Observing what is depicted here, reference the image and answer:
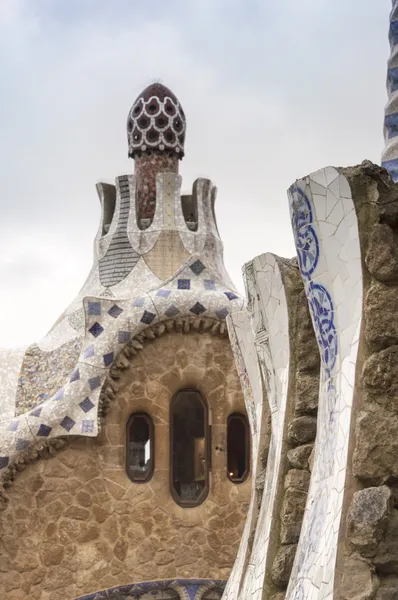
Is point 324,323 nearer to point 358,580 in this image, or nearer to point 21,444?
point 358,580

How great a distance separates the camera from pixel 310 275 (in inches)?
177

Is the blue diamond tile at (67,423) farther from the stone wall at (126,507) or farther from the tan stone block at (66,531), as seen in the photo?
the tan stone block at (66,531)

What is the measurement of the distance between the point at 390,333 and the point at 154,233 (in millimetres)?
7941

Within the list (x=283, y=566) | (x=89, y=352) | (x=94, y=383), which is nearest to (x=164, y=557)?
(x=94, y=383)

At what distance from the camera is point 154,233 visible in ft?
39.2

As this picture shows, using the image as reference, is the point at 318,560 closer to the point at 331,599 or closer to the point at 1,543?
the point at 331,599

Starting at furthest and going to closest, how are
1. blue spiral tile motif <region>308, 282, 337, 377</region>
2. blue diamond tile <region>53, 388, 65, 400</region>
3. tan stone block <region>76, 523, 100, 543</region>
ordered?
blue diamond tile <region>53, 388, 65, 400</region>
tan stone block <region>76, 523, 100, 543</region>
blue spiral tile motif <region>308, 282, 337, 377</region>

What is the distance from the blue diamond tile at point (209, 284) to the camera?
34.3ft

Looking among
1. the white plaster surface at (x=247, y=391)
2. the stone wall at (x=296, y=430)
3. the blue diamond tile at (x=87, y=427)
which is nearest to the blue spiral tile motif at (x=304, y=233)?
the stone wall at (x=296, y=430)

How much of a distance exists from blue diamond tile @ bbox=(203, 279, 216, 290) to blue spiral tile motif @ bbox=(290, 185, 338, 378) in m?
5.87

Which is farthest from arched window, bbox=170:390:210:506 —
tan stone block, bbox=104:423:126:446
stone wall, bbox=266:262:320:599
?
stone wall, bbox=266:262:320:599

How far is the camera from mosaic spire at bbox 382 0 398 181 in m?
5.79

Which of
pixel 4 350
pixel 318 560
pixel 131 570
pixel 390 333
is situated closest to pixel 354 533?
pixel 318 560

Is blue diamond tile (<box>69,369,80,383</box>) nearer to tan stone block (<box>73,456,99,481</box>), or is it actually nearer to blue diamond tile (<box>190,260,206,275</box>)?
tan stone block (<box>73,456,99,481</box>)
